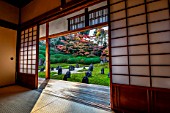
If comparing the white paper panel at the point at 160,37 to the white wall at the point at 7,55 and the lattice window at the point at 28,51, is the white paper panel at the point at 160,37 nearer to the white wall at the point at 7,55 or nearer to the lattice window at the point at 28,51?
the lattice window at the point at 28,51

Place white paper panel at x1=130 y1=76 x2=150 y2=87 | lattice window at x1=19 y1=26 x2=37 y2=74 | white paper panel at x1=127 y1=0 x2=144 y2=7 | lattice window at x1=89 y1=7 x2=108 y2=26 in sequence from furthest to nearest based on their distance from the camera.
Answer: lattice window at x1=89 y1=7 x2=108 y2=26 < lattice window at x1=19 y1=26 x2=37 y2=74 < white paper panel at x1=127 y1=0 x2=144 y2=7 < white paper panel at x1=130 y1=76 x2=150 y2=87

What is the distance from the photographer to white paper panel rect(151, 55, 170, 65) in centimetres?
157

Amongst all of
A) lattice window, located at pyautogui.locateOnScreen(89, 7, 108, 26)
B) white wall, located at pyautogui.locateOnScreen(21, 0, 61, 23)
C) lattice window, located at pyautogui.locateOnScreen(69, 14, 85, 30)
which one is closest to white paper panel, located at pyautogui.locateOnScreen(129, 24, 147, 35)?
white wall, located at pyautogui.locateOnScreen(21, 0, 61, 23)

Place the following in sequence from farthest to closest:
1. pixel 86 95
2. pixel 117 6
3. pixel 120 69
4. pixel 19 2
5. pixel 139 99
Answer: pixel 19 2 → pixel 86 95 → pixel 117 6 → pixel 120 69 → pixel 139 99

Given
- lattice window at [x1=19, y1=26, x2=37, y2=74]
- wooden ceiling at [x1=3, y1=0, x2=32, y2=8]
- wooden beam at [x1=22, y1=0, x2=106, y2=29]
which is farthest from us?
wooden ceiling at [x1=3, y1=0, x2=32, y2=8]

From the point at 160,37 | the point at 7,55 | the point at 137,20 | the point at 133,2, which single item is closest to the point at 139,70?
the point at 160,37

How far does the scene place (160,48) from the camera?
5.38ft

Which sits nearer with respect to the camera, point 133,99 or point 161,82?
point 161,82

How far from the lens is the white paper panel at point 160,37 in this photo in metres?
1.58

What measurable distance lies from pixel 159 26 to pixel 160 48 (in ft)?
1.11

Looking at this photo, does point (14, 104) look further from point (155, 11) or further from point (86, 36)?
point (86, 36)

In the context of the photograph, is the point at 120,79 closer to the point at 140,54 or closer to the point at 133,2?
the point at 140,54

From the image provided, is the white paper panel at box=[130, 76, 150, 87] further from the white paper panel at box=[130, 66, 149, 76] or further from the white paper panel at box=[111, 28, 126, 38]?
the white paper panel at box=[111, 28, 126, 38]

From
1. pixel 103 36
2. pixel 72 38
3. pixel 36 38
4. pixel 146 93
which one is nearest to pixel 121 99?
pixel 146 93
